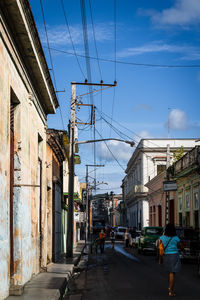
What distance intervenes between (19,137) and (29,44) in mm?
2296

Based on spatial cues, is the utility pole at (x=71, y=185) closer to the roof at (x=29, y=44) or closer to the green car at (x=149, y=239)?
the roof at (x=29, y=44)

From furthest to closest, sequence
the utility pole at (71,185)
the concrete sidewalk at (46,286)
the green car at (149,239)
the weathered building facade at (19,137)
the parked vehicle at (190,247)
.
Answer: the green car at (149,239)
the utility pole at (71,185)
the parked vehicle at (190,247)
the concrete sidewalk at (46,286)
the weathered building facade at (19,137)

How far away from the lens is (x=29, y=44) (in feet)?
39.6

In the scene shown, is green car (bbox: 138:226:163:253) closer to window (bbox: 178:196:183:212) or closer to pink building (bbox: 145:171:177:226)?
window (bbox: 178:196:183:212)

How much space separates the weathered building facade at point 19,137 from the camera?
9680 mm

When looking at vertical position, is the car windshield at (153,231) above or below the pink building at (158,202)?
below

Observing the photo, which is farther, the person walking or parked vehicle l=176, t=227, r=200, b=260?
parked vehicle l=176, t=227, r=200, b=260

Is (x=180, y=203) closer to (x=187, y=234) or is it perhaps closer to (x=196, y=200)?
(x=196, y=200)

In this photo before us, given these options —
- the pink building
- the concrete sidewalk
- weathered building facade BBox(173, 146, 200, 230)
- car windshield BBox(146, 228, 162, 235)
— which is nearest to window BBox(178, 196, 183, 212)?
weathered building facade BBox(173, 146, 200, 230)

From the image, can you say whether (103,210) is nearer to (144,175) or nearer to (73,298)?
(144,175)

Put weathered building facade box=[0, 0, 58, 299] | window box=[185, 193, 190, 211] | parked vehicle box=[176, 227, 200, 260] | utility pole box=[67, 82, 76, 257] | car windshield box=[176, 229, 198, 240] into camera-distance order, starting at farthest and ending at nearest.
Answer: window box=[185, 193, 190, 211], car windshield box=[176, 229, 198, 240], utility pole box=[67, 82, 76, 257], parked vehicle box=[176, 227, 200, 260], weathered building facade box=[0, 0, 58, 299]

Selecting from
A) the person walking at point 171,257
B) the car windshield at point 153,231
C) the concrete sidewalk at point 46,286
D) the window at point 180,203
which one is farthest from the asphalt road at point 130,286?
the window at point 180,203

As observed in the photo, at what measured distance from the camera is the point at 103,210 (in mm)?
184500

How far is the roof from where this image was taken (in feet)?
33.2
